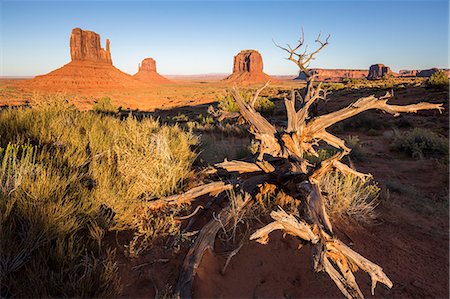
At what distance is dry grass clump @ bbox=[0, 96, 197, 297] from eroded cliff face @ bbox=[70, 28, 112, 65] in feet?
337

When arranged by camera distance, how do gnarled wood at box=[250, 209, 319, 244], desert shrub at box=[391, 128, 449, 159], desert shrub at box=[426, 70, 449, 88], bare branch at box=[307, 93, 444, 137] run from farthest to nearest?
desert shrub at box=[426, 70, 449, 88]
desert shrub at box=[391, 128, 449, 159]
bare branch at box=[307, 93, 444, 137]
gnarled wood at box=[250, 209, 319, 244]

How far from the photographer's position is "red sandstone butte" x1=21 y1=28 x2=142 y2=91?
6650 centimetres

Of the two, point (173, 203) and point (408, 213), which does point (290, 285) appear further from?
point (408, 213)

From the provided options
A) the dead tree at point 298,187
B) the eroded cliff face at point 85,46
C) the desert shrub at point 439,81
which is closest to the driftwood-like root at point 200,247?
the dead tree at point 298,187

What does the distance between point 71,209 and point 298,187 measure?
7.16ft

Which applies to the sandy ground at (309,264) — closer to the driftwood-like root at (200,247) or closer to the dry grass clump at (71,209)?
the driftwood-like root at (200,247)

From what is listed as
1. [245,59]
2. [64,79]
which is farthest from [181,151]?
[245,59]

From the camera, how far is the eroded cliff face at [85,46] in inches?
3478

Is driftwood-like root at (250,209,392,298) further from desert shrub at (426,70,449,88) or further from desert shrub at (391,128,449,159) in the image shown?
desert shrub at (426,70,449,88)

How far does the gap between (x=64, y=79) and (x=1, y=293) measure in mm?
81817

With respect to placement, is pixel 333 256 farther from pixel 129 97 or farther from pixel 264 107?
pixel 129 97

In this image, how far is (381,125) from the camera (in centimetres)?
1370

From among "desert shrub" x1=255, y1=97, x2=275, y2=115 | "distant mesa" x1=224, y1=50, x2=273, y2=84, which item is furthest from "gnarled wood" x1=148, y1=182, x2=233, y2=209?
"distant mesa" x1=224, y1=50, x2=273, y2=84

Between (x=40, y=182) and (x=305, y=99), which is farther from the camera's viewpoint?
(x=305, y=99)
